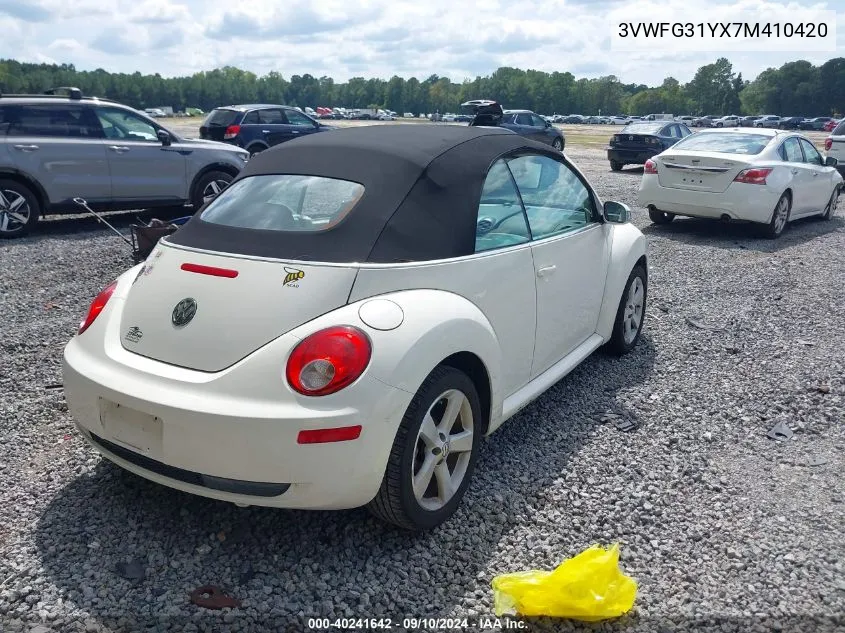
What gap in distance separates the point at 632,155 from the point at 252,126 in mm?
10655

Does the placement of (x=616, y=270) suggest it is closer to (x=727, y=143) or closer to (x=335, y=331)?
(x=335, y=331)

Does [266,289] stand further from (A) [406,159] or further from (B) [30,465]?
(B) [30,465]

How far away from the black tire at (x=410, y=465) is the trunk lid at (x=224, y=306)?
1.65 feet

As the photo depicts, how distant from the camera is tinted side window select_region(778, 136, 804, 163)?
35.2ft

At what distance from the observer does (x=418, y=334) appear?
2857 mm

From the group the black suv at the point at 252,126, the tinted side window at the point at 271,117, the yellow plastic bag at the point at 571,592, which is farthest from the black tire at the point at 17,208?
the yellow plastic bag at the point at 571,592

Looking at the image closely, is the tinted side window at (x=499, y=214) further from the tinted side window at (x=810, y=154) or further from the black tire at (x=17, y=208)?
the tinted side window at (x=810, y=154)

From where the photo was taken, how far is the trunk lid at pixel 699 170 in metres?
9.92

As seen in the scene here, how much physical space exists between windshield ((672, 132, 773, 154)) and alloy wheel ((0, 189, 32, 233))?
358 inches

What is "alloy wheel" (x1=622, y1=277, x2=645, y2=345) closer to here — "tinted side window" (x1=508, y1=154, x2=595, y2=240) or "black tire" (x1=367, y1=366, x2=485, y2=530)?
"tinted side window" (x1=508, y1=154, x2=595, y2=240)

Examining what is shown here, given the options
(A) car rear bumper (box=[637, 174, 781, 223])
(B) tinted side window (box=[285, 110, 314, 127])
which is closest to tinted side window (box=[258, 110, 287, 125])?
(B) tinted side window (box=[285, 110, 314, 127])

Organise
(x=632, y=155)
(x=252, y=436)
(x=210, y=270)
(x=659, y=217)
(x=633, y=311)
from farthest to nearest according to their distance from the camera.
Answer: (x=632, y=155), (x=659, y=217), (x=633, y=311), (x=210, y=270), (x=252, y=436)

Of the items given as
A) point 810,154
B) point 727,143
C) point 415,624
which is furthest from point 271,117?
point 415,624

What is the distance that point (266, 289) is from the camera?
2.90m
